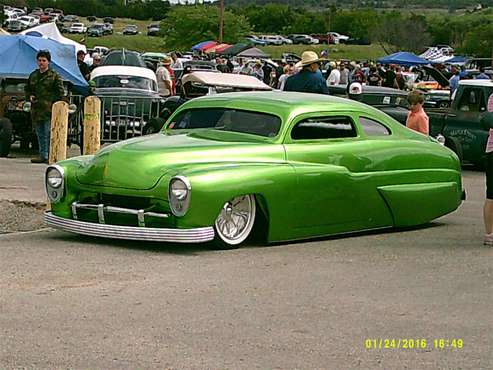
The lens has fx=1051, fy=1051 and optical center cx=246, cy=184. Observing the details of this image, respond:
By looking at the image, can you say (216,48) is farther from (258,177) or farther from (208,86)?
(258,177)

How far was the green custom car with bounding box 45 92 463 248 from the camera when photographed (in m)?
8.95

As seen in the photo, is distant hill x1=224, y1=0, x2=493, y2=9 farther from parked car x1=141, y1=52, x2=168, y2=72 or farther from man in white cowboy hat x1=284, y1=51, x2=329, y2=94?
man in white cowboy hat x1=284, y1=51, x2=329, y2=94

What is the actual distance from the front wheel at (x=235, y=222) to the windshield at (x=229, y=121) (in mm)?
956

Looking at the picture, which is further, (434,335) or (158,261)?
(158,261)

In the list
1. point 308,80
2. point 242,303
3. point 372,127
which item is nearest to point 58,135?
point 372,127

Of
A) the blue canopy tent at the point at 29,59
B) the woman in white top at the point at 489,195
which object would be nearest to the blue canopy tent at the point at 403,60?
the blue canopy tent at the point at 29,59

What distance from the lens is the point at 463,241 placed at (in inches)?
403

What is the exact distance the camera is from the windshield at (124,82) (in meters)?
21.1

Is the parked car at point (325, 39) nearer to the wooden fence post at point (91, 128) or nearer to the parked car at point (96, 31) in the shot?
the parked car at point (96, 31)

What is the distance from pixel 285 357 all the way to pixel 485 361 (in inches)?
44.8

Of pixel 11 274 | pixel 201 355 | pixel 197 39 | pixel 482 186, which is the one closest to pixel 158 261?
pixel 11 274

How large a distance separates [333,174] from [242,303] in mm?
2943

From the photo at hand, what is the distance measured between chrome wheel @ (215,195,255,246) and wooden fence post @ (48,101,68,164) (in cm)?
313

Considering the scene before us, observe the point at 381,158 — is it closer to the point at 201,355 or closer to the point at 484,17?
the point at 201,355
